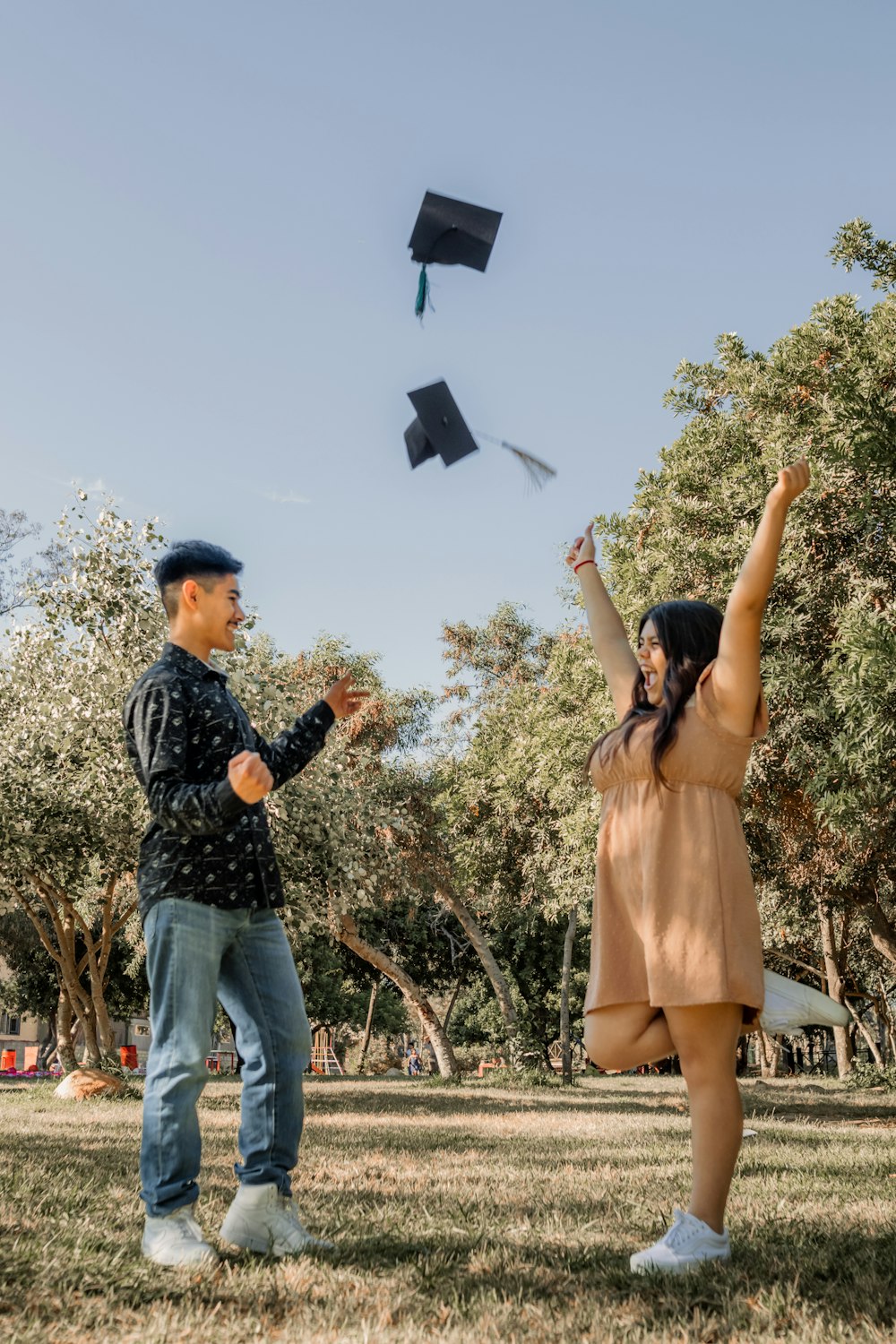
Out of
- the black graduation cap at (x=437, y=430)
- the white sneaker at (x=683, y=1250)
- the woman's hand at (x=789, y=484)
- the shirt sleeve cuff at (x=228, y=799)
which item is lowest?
the white sneaker at (x=683, y=1250)

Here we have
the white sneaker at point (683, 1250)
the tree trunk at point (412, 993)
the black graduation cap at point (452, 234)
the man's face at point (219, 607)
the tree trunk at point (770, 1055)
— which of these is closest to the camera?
the white sneaker at point (683, 1250)

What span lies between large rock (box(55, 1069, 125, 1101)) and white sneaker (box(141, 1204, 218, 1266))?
1323 cm

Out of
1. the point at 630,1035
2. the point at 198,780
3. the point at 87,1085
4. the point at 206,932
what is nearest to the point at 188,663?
the point at 198,780

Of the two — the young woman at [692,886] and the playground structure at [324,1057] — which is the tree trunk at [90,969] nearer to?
the young woman at [692,886]

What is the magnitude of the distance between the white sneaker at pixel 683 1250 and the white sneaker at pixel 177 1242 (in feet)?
4.03

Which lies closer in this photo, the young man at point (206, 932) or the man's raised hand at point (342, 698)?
the young man at point (206, 932)

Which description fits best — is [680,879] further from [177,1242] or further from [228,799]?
[177,1242]

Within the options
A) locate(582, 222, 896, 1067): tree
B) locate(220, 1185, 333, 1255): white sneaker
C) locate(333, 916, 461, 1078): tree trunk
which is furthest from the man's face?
locate(333, 916, 461, 1078): tree trunk

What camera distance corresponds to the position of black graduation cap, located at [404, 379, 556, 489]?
482 centimetres

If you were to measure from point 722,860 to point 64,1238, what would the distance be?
242 centimetres

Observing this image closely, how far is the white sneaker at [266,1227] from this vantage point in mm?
3461

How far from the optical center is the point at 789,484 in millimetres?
3412

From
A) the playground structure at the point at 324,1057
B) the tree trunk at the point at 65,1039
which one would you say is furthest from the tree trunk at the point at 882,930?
the playground structure at the point at 324,1057

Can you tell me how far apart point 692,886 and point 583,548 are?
153cm
